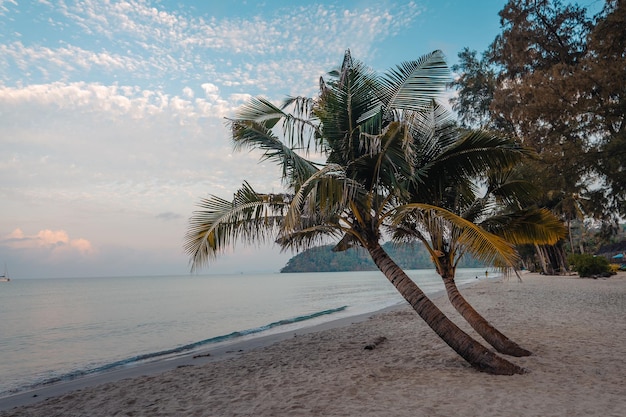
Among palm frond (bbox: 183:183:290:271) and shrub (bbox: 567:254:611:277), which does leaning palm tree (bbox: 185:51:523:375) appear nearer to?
palm frond (bbox: 183:183:290:271)

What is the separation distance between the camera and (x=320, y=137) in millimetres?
7391

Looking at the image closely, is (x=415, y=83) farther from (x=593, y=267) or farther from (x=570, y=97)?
(x=593, y=267)

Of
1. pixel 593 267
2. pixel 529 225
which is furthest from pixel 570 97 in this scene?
pixel 593 267

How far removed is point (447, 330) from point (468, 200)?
10.0ft

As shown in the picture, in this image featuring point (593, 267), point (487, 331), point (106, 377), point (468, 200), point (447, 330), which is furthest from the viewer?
point (593, 267)

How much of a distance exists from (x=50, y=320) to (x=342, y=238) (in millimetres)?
25170

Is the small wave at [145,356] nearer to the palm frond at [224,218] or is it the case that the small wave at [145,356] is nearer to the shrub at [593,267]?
the palm frond at [224,218]

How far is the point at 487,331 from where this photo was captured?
747cm

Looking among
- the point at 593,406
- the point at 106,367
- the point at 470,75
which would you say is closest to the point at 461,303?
the point at 593,406

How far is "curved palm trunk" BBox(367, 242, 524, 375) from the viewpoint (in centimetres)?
594

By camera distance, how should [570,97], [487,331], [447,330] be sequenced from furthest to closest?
[570,97] → [487,331] → [447,330]

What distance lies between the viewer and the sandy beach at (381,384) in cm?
475

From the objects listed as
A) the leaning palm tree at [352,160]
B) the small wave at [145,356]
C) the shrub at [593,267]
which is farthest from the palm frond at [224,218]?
the shrub at [593,267]

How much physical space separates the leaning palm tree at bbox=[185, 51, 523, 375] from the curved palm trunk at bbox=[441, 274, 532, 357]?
1.33m
